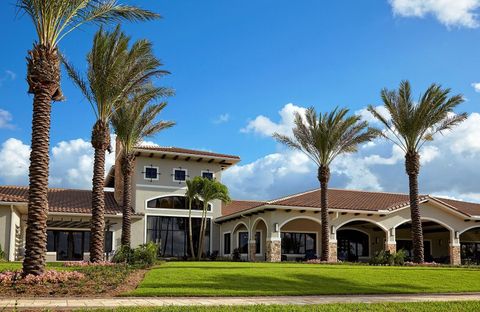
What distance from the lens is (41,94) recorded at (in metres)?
16.1

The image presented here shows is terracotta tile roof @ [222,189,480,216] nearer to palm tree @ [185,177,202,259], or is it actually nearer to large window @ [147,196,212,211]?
large window @ [147,196,212,211]

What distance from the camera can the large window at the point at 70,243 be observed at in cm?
3519

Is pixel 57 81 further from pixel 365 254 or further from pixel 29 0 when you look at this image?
pixel 365 254

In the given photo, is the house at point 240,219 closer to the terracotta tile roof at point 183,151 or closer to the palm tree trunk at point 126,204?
the terracotta tile roof at point 183,151

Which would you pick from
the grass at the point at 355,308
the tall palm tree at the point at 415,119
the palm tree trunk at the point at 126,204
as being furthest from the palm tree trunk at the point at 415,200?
the grass at the point at 355,308

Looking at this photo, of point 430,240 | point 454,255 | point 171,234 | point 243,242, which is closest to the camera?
point 454,255

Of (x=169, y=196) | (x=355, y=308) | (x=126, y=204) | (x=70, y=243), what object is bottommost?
(x=355, y=308)

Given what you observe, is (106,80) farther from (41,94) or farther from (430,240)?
(430,240)

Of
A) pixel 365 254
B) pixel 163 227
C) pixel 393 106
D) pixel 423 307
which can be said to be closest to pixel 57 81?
pixel 423 307

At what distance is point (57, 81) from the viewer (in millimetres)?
16406

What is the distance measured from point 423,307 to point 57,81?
40.4 ft

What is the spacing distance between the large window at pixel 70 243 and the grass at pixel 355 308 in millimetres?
25329

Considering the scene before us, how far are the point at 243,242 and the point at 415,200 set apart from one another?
12901 millimetres

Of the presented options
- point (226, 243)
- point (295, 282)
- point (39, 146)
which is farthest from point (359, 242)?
point (39, 146)
